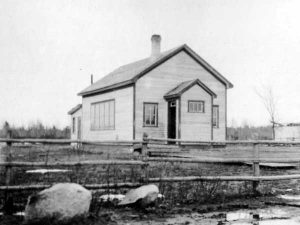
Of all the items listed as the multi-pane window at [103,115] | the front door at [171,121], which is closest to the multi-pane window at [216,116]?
the front door at [171,121]

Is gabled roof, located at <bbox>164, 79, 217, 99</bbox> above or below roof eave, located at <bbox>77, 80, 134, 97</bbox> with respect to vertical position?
below

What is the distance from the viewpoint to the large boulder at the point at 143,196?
7656 millimetres

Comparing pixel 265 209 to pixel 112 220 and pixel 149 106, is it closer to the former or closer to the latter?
pixel 112 220

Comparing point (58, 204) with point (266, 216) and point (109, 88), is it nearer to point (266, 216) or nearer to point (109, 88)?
point (266, 216)

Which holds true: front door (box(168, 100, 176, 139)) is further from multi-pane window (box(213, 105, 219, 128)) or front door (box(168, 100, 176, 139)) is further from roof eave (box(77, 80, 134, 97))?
multi-pane window (box(213, 105, 219, 128))

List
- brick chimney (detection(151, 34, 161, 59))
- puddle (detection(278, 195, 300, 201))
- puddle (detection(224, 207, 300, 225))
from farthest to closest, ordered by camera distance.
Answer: brick chimney (detection(151, 34, 161, 59)) < puddle (detection(278, 195, 300, 201)) < puddle (detection(224, 207, 300, 225))

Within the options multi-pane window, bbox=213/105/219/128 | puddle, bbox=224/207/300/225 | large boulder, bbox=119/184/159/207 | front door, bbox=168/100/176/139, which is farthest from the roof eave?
puddle, bbox=224/207/300/225

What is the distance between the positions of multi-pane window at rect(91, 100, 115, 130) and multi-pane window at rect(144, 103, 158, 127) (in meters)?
2.67

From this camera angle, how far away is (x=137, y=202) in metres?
7.69

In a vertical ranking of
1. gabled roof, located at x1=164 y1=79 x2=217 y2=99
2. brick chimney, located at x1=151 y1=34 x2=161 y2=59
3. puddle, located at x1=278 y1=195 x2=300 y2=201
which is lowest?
puddle, located at x1=278 y1=195 x2=300 y2=201

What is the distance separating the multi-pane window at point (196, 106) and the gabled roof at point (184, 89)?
2.52 ft

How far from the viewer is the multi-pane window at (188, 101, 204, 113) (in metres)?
22.3

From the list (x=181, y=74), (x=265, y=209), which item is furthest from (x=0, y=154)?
(x=181, y=74)

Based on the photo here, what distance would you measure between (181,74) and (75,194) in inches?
703
